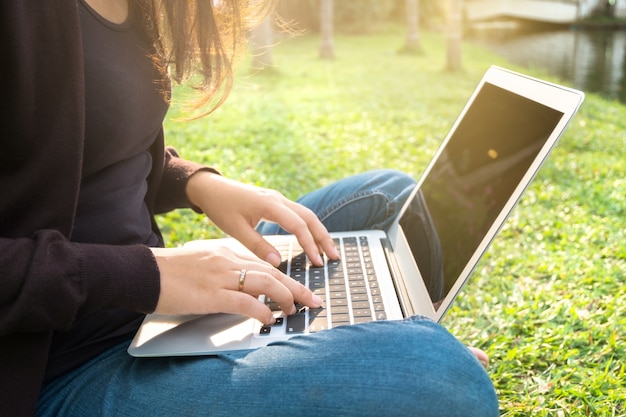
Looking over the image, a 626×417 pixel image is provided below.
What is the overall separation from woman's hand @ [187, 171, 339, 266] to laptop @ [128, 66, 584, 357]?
0.07m

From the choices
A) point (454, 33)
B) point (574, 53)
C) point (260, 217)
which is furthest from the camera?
point (574, 53)

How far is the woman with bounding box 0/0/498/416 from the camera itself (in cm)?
109

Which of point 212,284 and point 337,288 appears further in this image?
point 337,288

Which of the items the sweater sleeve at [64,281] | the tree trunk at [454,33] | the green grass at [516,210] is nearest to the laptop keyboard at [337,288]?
the sweater sleeve at [64,281]

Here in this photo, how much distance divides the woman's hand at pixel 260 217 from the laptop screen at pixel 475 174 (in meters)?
0.29

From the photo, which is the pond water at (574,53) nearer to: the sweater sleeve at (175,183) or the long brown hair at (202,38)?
the long brown hair at (202,38)

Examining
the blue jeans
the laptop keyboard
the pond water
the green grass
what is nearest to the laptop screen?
the laptop keyboard

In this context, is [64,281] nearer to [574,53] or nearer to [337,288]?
[337,288]

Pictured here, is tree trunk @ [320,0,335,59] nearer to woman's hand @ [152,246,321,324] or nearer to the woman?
the woman

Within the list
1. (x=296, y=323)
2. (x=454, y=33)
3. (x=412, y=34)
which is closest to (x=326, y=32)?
(x=412, y=34)

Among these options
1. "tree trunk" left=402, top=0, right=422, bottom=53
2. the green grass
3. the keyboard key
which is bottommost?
"tree trunk" left=402, top=0, right=422, bottom=53

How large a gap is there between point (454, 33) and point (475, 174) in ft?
→ 34.3

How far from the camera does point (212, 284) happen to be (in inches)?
49.8

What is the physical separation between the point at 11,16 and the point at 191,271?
56cm
